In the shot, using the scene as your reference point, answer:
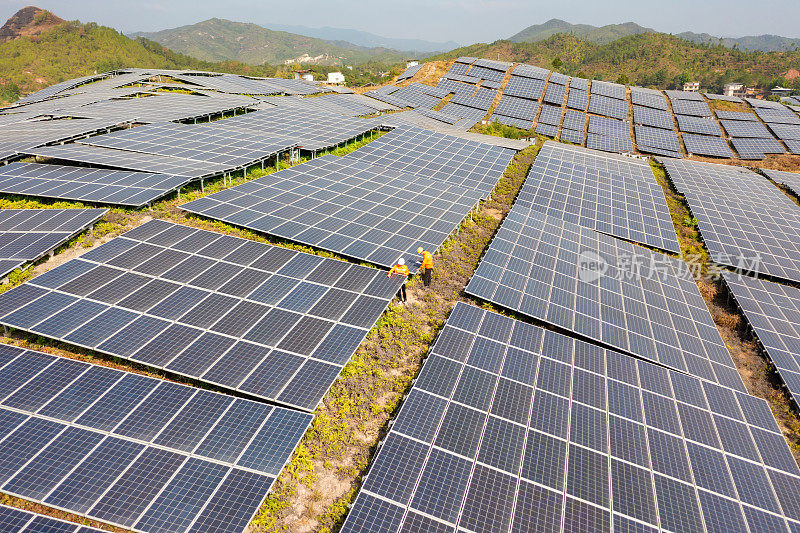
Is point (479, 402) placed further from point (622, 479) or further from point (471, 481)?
point (622, 479)

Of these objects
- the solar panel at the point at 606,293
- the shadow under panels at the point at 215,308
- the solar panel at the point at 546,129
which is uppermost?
the solar panel at the point at 546,129

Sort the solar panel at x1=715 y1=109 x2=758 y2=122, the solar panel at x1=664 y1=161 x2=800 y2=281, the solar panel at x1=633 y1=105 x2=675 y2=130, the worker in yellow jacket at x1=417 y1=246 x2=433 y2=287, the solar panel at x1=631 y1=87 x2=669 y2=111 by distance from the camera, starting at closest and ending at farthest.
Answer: the worker in yellow jacket at x1=417 y1=246 x2=433 y2=287 < the solar panel at x1=664 y1=161 x2=800 y2=281 < the solar panel at x1=633 y1=105 x2=675 y2=130 < the solar panel at x1=715 y1=109 x2=758 y2=122 < the solar panel at x1=631 y1=87 x2=669 y2=111

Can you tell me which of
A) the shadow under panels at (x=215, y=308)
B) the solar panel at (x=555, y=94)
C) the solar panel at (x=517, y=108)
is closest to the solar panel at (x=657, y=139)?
the solar panel at (x=555, y=94)

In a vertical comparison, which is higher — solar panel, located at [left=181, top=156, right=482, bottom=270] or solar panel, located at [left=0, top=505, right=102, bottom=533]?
solar panel, located at [left=181, top=156, right=482, bottom=270]

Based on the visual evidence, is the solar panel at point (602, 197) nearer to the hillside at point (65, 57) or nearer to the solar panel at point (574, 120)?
the solar panel at point (574, 120)

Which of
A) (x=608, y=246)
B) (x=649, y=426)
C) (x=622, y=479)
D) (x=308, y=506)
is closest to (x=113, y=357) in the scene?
(x=308, y=506)

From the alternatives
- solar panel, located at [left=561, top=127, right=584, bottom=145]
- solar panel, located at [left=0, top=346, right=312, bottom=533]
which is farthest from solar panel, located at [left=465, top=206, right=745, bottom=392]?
solar panel, located at [left=561, top=127, right=584, bottom=145]

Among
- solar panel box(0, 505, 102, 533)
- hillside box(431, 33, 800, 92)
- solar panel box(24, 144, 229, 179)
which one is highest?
hillside box(431, 33, 800, 92)

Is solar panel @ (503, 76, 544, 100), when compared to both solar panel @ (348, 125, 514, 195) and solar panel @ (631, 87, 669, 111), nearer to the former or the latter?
solar panel @ (631, 87, 669, 111)
